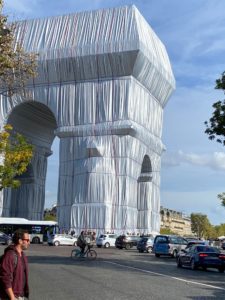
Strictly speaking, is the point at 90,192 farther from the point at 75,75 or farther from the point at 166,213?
the point at 166,213

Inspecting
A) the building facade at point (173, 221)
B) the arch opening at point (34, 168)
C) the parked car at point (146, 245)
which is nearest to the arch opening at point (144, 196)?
the arch opening at point (34, 168)

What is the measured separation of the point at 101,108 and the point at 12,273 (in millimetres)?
60042

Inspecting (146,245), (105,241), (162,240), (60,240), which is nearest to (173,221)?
(105,241)

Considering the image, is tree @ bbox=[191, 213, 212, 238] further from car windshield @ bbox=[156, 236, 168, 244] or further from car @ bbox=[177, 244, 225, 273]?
car @ bbox=[177, 244, 225, 273]

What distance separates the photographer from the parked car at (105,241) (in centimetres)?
5812

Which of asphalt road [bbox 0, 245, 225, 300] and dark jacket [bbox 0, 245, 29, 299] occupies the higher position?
dark jacket [bbox 0, 245, 29, 299]

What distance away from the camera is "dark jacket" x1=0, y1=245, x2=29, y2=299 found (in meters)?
6.78

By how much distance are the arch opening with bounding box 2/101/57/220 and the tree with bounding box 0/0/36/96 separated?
59240mm

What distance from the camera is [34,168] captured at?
79000 millimetres

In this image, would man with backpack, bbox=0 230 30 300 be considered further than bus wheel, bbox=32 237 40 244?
No

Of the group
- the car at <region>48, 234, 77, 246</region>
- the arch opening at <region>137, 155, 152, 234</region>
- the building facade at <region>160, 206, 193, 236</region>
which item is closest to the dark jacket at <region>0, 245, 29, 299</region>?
the car at <region>48, 234, 77, 246</region>

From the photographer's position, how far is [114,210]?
6462cm

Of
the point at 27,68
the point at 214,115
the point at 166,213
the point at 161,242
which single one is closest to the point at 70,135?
the point at 161,242

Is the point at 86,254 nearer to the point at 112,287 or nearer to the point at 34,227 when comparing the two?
the point at 112,287
